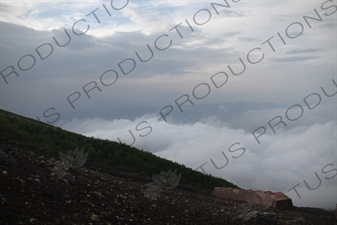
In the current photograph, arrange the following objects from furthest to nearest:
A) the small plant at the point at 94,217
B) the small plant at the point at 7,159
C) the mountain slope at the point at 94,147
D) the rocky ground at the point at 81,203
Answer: the mountain slope at the point at 94,147 → the small plant at the point at 7,159 → the small plant at the point at 94,217 → the rocky ground at the point at 81,203

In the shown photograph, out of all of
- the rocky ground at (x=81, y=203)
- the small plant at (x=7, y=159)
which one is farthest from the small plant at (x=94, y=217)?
the small plant at (x=7, y=159)

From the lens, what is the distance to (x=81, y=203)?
9.14m

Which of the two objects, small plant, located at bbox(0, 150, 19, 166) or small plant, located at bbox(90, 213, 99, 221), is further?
small plant, located at bbox(0, 150, 19, 166)

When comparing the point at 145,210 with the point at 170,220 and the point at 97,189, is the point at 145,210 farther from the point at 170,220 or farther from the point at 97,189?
the point at 97,189

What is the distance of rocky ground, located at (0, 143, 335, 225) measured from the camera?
772cm

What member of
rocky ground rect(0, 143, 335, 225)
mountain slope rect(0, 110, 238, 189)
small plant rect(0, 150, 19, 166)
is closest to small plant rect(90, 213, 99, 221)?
rocky ground rect(0, 143, 335, 225)

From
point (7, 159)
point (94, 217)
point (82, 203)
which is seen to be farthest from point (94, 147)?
point (94, 217)

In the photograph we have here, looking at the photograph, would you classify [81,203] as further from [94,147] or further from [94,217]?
[94,147]

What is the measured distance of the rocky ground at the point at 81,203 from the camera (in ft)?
25.3

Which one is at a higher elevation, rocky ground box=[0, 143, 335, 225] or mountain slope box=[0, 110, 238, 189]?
mountain slope box=[0, 110, 238, 189]

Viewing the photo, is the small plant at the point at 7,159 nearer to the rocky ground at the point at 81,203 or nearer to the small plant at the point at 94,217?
the rocky ground at the point at 81,203

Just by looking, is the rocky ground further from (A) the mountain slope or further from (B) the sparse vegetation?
(A) the mountain slope

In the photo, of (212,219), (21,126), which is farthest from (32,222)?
(21,126)

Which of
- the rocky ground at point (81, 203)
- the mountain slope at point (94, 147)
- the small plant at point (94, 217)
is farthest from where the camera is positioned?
the mountain slope at point (94, 147)
